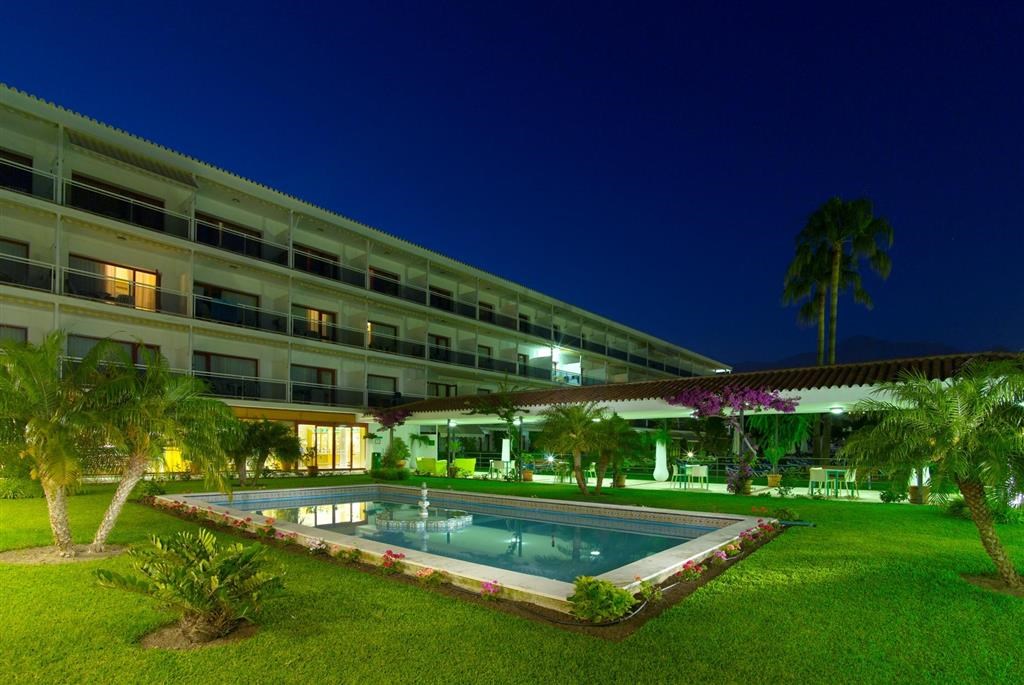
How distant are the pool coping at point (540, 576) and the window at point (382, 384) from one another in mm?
14149

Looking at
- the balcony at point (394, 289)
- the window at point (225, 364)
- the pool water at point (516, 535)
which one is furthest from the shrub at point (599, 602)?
the balcony at point (394, 289)

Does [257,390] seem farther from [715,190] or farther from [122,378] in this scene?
[715,190]

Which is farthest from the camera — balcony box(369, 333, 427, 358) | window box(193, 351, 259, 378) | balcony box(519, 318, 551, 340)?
balcony box(519, 318, 551, 340)

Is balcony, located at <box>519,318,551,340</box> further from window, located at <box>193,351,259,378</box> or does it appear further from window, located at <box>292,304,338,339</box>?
window, located at <box>193,351,259,378</box>

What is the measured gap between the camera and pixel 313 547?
→ 858cm

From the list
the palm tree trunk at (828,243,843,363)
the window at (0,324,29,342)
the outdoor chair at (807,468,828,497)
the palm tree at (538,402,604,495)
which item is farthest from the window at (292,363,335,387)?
the palm tree trunk at (828,243,843,363)

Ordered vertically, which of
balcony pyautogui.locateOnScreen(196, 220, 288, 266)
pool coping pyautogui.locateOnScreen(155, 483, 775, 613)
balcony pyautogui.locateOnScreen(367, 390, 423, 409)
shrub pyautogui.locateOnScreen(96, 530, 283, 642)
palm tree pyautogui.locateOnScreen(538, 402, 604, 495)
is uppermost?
balcony pyautogui.locateOnScreen(196, 220, 288, 266)

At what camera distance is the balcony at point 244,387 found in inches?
865

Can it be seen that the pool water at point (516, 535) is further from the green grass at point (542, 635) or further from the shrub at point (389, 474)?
the shrub at point (389, 474)

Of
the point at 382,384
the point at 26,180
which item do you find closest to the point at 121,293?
the point at 26,180

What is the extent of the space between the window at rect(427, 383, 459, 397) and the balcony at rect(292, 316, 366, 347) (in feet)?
20.8

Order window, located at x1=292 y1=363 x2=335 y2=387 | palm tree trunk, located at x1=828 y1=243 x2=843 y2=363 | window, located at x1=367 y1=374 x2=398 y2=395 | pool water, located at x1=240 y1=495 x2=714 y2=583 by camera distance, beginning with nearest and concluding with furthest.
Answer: pool water, located at x1=240 y1=495 x2=714 y2=583 → palm tree trunk, located at x1=828 y1=243 x2=843 y2=363 → window, located at x1=292 y1=363 x2=335 y2=387 → window, located at x1=367 y1=374 x2=398 y2=395

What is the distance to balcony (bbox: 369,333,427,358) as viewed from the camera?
95.3 ft

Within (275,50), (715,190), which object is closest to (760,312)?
(715,190)
